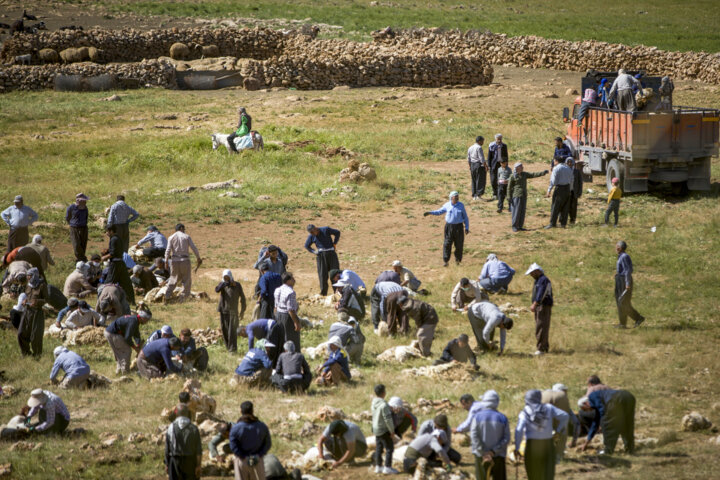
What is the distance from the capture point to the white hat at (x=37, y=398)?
11.1 metres

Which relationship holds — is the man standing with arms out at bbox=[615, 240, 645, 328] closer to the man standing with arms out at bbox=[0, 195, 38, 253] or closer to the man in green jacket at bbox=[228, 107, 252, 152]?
the man standing with arms out at bbox=[0, 195, 38, 253]

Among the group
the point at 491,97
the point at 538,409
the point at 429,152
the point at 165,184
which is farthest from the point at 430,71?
the point at 538,409

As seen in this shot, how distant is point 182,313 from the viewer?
16672mm

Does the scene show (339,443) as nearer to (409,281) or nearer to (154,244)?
(409,281)

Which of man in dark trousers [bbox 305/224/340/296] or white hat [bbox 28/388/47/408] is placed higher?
man in dark trousers [bbox 305/224/340/296]

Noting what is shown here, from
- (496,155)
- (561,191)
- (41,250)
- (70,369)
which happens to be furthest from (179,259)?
(496,155)

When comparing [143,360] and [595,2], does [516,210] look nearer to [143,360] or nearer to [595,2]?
[143,360]

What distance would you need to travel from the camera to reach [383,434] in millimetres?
10297

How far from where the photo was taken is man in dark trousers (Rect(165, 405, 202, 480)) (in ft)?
31.3

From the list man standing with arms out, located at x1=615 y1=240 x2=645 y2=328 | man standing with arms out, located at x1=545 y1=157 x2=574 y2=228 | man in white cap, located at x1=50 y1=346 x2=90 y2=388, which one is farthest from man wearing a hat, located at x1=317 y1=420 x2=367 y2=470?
man standing with arms out, located at x1=545 y1=157 x2=574 y2=228

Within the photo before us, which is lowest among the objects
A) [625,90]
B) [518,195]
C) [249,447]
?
[249,447]

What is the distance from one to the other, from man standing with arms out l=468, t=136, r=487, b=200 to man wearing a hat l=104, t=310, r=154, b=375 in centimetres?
1155

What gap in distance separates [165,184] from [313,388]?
14.8 metres

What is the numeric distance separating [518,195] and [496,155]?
232 cm
